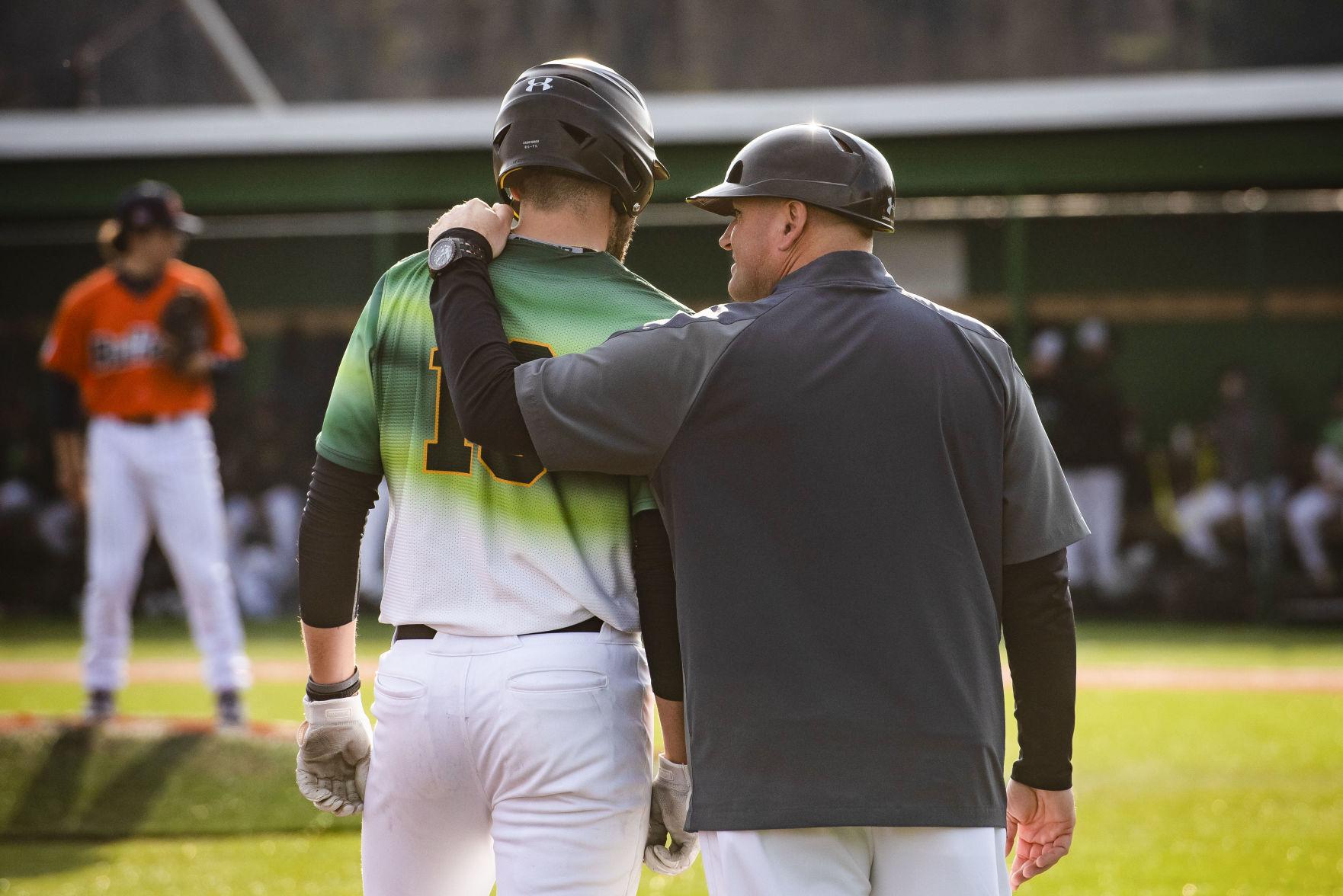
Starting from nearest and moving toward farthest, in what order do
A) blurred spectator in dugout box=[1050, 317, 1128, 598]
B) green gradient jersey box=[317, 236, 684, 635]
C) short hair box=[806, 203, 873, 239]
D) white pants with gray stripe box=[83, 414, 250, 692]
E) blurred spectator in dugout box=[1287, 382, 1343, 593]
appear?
green gradient jersey box=[317, 236, 684, 635] → short hair box=[806, 203, 873, 239] → white pants with gray stripe box=[83, 414, 250, 692] → blurred spectator in dugout box=[1287, 382, 1343, 593] → blurred spectator in dugout box=[1050, 317, 1128, 598]

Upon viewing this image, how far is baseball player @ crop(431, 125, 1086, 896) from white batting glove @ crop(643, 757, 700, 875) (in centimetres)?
21

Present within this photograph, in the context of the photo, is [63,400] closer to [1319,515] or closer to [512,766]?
[512,766]

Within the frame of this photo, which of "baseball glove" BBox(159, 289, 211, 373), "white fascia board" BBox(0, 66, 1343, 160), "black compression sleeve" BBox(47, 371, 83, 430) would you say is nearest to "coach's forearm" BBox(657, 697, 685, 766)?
"baseball glove" BBox(159, 289, 211, 373)

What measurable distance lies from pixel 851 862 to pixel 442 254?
1157 mm

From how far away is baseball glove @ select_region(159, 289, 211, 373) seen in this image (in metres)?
6.85

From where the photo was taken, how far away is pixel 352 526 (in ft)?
8.00

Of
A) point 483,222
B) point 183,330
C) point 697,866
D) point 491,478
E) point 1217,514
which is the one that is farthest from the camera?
point 1217,514

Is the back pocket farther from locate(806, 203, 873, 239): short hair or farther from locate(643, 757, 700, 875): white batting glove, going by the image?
locate(806, 203, 873, 239): short hair

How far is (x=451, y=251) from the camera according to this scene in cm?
233

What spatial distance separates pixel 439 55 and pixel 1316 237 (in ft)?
36.8

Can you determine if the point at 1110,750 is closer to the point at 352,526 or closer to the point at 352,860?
the point at 352,860

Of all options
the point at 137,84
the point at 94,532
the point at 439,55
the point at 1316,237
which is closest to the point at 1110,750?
the point at 94,532

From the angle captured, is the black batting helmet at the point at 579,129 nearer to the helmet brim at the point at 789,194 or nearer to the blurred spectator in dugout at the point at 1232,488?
the helmet brim at the point at 789,194

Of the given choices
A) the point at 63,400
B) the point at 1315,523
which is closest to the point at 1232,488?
the point at 1315,523
